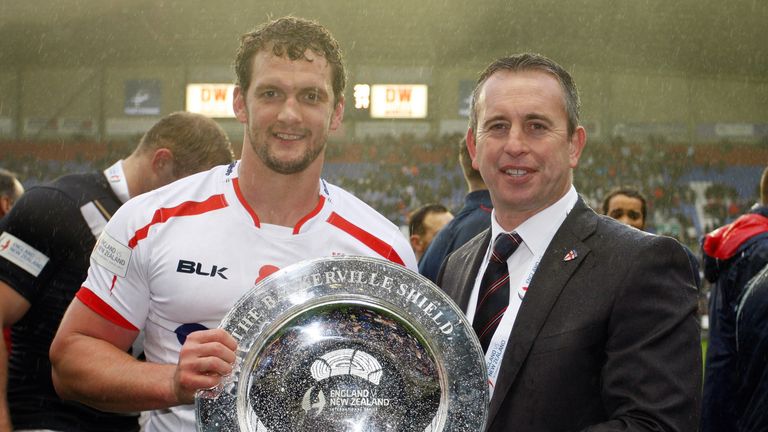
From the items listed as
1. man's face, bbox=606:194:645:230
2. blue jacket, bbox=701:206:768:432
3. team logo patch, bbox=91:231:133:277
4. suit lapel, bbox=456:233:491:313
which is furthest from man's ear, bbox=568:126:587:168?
man's face, bbox=606:194:645:230

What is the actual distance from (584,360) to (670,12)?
14269 millimetres

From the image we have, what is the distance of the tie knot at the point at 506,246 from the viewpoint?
157 centimetres

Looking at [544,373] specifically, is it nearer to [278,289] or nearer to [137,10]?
[278,289]

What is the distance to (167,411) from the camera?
1726mm

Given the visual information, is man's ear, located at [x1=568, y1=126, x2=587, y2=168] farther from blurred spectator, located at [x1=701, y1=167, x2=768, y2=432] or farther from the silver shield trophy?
blurred spectator, located at [x1=701, y1=167, x2=768, y2=432]

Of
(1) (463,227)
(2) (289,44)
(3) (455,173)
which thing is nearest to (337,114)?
(2) (289,44)

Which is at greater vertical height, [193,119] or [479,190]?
[193,119]

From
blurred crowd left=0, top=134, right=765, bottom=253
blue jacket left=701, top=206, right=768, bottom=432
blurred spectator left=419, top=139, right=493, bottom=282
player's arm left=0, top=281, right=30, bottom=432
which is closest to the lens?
player's arm left=0, top=281, right=30, bottom=432

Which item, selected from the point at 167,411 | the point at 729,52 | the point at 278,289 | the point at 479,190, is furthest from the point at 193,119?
the point at 729,52

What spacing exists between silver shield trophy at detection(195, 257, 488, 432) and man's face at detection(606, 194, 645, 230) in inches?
122

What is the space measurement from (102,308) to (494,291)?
72 cm

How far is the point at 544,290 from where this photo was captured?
144cm

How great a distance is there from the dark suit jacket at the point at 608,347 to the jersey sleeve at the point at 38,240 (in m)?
1.45

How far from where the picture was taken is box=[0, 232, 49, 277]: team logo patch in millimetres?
2322
